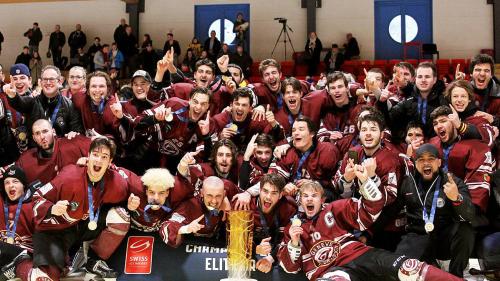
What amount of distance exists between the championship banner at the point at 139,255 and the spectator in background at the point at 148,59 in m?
10.4

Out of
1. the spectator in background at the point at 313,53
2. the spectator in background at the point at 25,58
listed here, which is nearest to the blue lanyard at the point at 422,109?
the spectator in background at the point at 313,53

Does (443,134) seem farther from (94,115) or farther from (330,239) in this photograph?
(94,115)

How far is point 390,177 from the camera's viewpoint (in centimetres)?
540

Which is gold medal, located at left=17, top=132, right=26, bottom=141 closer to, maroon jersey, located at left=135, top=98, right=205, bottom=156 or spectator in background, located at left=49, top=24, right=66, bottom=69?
maroon jersey, located at left=135, top=98, right=205, bottom=156

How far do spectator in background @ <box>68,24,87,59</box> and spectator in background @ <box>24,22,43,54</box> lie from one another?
1.01m

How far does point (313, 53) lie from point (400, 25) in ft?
10.8

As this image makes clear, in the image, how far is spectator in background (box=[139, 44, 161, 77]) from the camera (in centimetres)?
1559

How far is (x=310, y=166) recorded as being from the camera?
6.05m

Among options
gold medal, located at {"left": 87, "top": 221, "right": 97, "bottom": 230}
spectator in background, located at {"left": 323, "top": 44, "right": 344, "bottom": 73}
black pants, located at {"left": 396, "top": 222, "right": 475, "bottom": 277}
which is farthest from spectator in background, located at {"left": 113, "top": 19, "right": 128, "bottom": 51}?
black pants, located at {"left": 396, "top": 222, "right": 475, "bottom": 277}

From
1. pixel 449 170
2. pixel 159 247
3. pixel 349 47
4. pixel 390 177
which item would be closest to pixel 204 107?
pixel 159 247

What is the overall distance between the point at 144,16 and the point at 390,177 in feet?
47.1

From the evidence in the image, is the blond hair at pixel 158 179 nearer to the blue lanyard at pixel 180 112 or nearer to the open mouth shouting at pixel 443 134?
the blue lanyard at pixel 180 112

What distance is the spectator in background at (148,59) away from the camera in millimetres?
15586

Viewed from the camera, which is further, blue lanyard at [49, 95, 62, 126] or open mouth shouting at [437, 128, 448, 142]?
blue lanyard at [49, 95, 62, 126]
